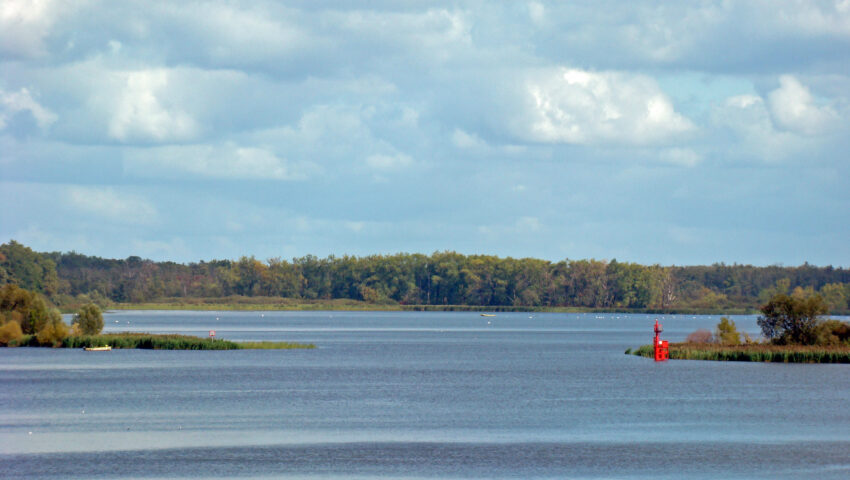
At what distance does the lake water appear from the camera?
30078mm

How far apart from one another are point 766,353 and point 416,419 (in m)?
35.0

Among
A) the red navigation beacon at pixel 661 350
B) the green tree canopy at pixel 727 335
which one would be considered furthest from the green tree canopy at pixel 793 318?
the red navigation beacon at pixel 661 350

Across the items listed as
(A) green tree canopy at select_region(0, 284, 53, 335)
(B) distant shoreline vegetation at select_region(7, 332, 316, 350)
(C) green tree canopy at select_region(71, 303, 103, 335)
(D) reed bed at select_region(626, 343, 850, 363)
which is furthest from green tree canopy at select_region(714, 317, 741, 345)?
(A) green tree canopy at select_region(0, 284, 53, 335)

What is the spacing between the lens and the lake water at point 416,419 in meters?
30.1

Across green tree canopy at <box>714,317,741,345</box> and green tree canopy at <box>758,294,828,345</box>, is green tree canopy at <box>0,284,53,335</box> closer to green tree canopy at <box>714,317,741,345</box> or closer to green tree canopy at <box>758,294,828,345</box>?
green tree canopy at <box>714,317,741,345</box>

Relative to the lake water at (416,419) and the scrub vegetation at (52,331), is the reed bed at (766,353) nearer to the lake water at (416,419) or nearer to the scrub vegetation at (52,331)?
the lake water at (416,419)

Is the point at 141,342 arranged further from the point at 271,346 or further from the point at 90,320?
the point at 271,346

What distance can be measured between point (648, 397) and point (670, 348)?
24.3 metres

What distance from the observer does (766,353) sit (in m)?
68.4

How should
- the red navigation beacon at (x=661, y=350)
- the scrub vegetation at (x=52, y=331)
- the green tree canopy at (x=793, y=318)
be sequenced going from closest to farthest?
the green tree canopy at (x=793, y=318)
the red navigation beacon at (x=661, y=350)
the scrub vegetation at (x=52, y=331)

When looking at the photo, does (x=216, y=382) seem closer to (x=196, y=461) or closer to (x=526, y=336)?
(x=196, y=461)

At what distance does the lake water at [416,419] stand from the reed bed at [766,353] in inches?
33.6

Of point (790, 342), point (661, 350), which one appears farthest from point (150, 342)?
point (790, 342)

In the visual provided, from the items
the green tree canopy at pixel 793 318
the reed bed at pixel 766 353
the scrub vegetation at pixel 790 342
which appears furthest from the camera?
the green tree canopy at pixel 793 318
